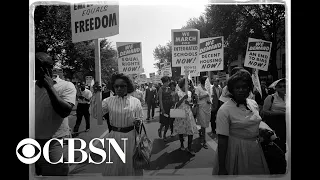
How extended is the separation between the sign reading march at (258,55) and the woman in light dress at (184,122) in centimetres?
153

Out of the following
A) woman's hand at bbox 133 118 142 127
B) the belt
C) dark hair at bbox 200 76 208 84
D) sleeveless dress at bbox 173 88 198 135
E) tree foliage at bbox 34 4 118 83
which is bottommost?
sleeveless dress at bbox 173 88 198 135

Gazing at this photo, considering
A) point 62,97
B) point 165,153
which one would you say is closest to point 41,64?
point 62,97

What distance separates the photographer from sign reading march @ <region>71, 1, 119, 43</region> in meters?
2.40

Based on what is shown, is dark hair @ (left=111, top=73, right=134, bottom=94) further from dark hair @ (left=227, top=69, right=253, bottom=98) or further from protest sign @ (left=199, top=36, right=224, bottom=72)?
protest sign @ (left=199, top=36, right=224, bottom=72)

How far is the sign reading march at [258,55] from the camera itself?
5809mm

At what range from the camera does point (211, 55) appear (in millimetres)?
6465

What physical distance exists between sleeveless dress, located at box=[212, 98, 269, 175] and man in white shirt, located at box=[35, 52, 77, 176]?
4.51 feet

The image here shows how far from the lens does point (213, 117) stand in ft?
24.8

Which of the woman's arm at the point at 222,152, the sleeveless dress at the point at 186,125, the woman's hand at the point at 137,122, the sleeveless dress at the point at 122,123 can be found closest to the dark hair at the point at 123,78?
the sleeveless dress at the point at 122,123

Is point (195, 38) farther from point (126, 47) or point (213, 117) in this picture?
point (213, 117)

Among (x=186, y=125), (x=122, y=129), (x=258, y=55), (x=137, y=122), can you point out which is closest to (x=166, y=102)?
(x=186, y=125)

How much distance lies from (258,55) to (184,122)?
217 centimetres

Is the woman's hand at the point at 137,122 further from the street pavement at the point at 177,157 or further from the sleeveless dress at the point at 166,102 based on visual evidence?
the sleeveless dress at the point at 166,102
